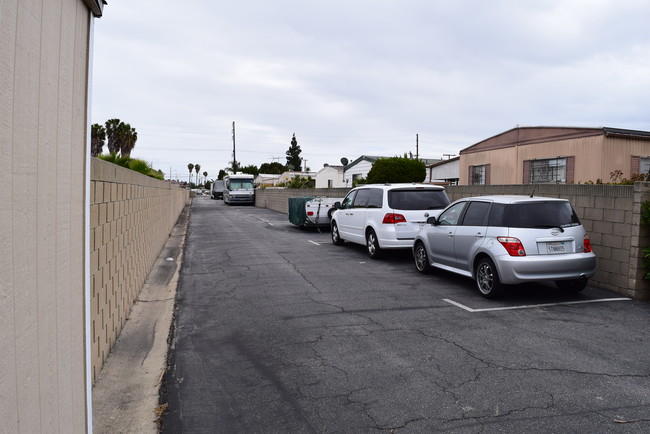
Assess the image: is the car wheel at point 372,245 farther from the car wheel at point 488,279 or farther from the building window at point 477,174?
the building window at point 477,174

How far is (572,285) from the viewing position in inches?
321

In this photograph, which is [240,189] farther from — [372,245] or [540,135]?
[372,245]

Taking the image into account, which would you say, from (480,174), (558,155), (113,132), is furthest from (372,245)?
(113,132)

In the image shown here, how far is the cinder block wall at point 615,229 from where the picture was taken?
7.82 metres

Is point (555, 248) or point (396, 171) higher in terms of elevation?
point (396, 171)

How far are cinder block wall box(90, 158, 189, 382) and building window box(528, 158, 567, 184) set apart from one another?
18253 mm

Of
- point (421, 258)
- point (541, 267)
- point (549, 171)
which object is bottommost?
point (421, 258)

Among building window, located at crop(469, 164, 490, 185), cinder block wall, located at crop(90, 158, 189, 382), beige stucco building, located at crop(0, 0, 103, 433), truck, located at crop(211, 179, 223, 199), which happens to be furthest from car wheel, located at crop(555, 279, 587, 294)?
truck, located at crop(211, 179, 223, 199)

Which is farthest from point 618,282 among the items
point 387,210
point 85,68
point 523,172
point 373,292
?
point 523,172

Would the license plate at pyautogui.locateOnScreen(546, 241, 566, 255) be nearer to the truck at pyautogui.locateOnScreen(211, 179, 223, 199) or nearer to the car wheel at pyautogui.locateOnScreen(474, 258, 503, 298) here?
the car wheel at pyautogui.locateOnScreen(474, 258, 503, 298)

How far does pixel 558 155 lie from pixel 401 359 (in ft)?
64.4

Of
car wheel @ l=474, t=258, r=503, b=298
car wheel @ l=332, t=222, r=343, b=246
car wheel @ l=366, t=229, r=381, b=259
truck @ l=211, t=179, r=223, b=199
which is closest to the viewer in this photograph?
car wheel @ l=474, t=258, r=503, b=298

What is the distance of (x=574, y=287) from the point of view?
816cm

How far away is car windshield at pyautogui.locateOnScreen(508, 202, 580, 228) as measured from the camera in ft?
25.0
